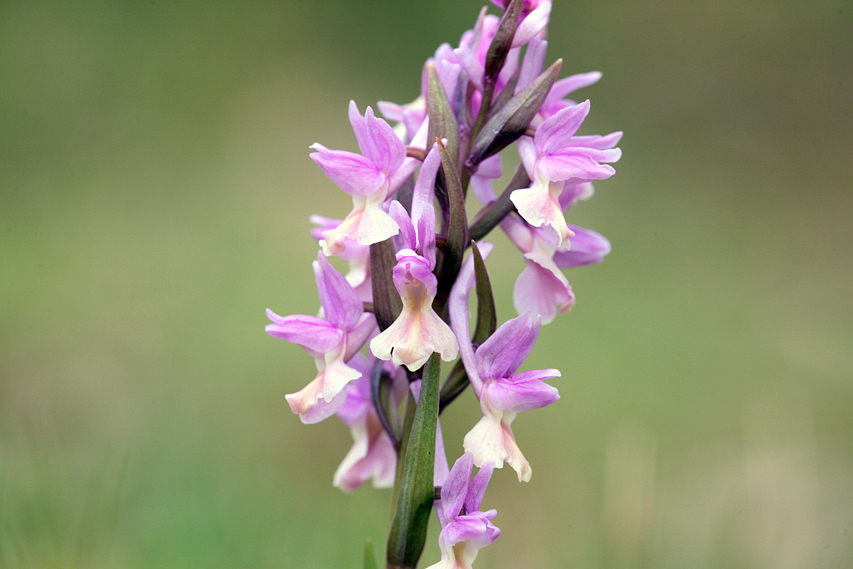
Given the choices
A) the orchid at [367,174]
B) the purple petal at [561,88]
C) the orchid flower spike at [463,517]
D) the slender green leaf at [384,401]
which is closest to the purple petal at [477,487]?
the orchid flower spike at [463,517]

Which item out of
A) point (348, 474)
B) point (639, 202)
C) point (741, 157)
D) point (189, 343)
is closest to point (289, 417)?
point (189, 343)

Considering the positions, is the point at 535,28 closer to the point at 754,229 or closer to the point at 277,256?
the point at 277,256

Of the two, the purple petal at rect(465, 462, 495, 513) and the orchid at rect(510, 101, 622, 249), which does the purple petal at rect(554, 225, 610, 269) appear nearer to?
the orchid at rect(510, 101, 622, 249)

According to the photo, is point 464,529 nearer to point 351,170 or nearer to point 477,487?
point 477,487

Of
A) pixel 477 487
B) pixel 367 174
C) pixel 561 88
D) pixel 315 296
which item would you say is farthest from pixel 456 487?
pixel 315 296

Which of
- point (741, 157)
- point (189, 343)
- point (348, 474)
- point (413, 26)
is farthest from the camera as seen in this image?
point (413, 26)

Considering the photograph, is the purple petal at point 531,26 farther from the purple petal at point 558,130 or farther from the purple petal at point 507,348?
the purple petal at point 507,348
